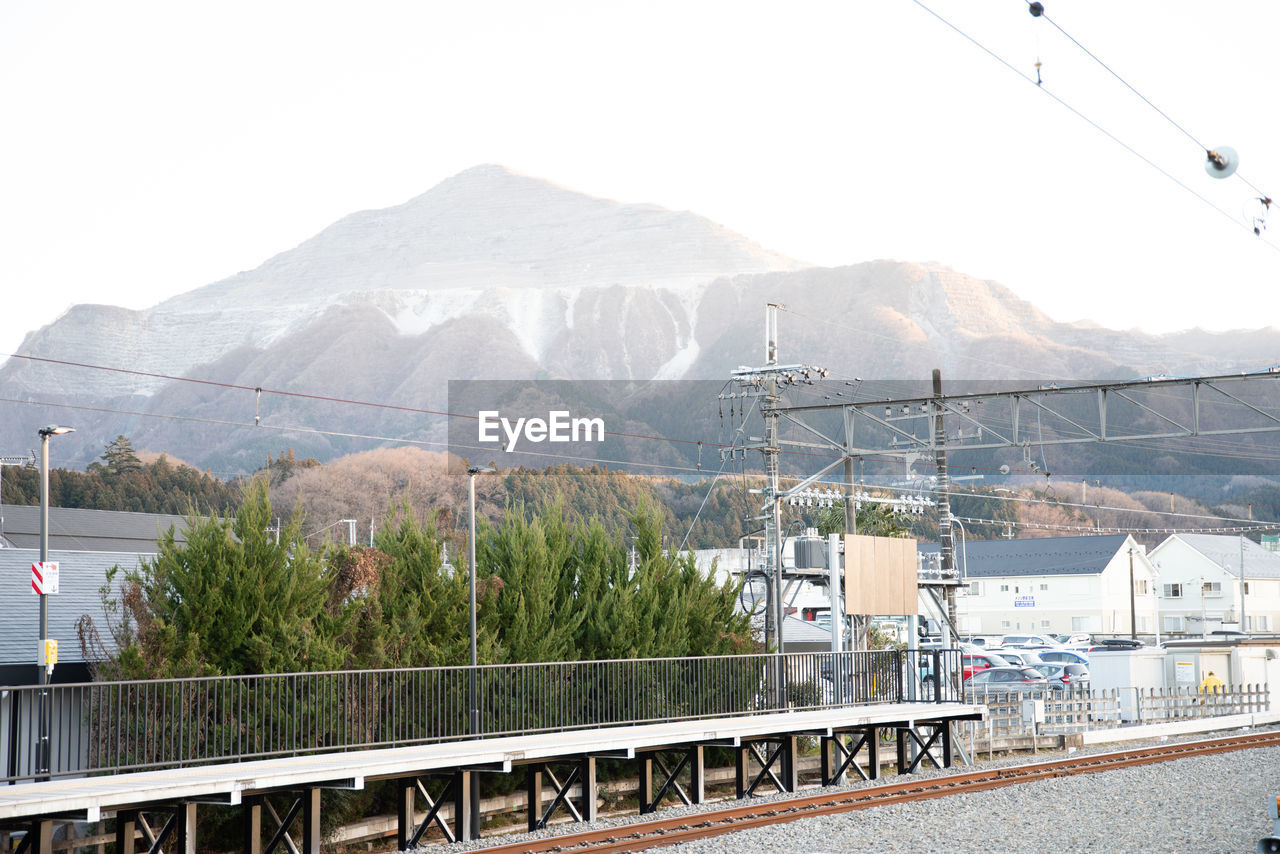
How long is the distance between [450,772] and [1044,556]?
81681mm

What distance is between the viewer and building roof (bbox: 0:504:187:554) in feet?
143

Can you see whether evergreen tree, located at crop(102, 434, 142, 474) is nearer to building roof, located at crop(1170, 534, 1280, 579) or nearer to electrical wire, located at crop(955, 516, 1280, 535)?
electrical wire, located at crop(955, 516, 1280, 535)

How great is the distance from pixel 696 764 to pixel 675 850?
5278 millimetres

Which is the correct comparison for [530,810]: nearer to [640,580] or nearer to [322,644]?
[322,644]

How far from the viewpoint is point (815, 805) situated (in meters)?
17.8

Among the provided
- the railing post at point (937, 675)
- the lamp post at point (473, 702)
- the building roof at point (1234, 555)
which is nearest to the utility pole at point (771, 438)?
the railing post at point (937, 675)

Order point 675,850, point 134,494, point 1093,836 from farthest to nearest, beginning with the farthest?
point 134,494
point 1093,836
point 675,850

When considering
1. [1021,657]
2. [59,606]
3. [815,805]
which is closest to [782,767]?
[815,805]

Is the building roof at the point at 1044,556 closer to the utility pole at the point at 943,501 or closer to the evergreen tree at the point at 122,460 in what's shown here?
the utility pole at the point at 943,501

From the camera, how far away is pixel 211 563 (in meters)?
16.5

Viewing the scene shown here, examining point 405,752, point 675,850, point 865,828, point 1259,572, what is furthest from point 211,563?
point 1259,572

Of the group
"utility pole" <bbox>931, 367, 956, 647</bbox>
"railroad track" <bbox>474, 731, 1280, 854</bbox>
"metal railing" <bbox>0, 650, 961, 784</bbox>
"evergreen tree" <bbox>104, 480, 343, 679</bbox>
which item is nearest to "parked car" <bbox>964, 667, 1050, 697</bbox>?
"utility pole" <bbox>931, 367, 956, 647</bbox>

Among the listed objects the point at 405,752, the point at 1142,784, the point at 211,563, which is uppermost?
the point at 211,563

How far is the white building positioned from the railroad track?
6911 cm
